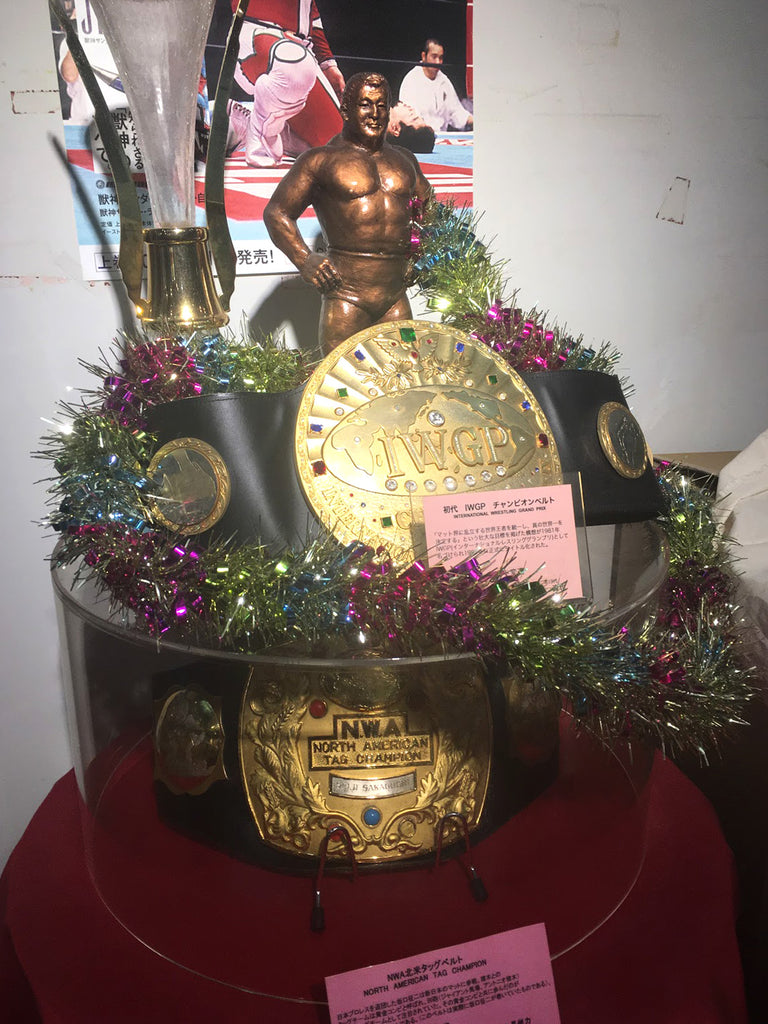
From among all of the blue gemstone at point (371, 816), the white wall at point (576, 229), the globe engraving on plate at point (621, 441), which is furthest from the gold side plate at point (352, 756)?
the white wall at point (576, 229)

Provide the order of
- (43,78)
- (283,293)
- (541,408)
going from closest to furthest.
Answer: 1. (541,408)
2. (43,78)
3. (283,293)

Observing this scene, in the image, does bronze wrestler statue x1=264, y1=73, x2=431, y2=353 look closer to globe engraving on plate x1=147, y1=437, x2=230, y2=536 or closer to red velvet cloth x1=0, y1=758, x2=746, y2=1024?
globe engraving on plate x1=147, y1=437, x2=230, y2=536

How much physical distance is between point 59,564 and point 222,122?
461 millimetres

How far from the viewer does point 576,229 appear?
1.05 meters

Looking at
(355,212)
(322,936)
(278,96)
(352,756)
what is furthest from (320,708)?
(278,96)

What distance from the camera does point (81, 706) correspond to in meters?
0.71

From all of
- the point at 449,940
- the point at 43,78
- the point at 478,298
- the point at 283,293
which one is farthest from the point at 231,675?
the point at 43,78

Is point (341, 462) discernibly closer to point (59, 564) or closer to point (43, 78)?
point (59, 564)

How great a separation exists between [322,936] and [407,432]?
396 mm

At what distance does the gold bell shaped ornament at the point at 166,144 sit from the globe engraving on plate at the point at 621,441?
380mm

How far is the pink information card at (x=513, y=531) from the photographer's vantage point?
22.2 inches

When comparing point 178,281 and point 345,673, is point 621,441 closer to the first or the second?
point 345,673

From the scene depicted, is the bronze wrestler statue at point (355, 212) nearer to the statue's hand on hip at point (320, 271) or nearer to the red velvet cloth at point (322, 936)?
the statue's hand on hip at point (320, 271)

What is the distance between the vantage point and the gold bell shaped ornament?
663 mm
